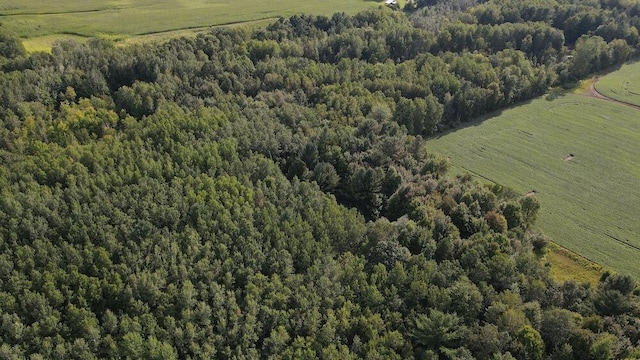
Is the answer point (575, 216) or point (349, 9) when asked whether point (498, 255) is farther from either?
point (349, 9)

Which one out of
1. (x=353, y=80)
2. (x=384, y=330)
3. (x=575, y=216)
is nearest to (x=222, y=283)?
(x=384, y=330)

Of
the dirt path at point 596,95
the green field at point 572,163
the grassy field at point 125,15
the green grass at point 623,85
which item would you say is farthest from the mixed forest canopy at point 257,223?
the green grass at point 623,85

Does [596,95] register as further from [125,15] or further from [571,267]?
[125,15]

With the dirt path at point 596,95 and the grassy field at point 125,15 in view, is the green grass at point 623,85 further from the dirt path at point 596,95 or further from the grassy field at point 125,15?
the grassy field at point 125,15

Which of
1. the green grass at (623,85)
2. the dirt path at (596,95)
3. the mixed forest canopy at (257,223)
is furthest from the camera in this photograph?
the green grass at (623,85)

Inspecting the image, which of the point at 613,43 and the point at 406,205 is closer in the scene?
the point at 406,205

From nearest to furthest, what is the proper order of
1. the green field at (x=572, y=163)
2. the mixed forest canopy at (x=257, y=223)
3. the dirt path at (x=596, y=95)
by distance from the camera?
1. the mixed forest canopy at (x=257, y=223)
2. the green field at (x=572, y=163)
3. the dirt path at (x=596, y=95)
